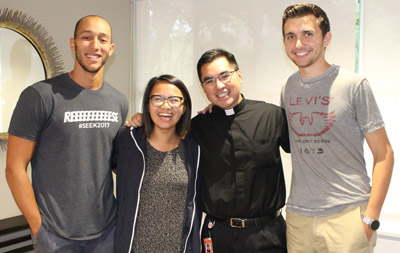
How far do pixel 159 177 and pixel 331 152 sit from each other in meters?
0.86

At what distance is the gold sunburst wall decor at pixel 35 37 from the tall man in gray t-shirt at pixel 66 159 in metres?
1.50

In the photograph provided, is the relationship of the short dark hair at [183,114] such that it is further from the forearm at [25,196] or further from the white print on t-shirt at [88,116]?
the forearm at [25,196]

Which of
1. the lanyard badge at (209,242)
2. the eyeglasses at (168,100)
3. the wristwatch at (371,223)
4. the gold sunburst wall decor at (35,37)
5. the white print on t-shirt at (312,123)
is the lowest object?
the lanyard badge at (209,242)

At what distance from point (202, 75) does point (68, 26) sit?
222 centimetres

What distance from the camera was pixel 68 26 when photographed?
3639 mm

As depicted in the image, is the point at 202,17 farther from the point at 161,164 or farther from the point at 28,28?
the point at 161,164

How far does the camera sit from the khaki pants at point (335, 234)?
1657mm

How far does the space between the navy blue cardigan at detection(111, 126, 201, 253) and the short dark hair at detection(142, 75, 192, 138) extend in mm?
47

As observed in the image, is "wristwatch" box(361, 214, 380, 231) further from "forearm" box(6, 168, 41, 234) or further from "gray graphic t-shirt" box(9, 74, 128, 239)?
"forearm" box(6, 168, 41, 234)

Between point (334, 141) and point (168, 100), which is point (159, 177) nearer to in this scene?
point (168, 100)

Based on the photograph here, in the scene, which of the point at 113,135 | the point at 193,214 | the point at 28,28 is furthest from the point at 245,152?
the point at 28,28

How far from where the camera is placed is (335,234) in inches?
65.9

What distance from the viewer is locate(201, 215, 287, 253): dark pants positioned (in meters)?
1.86

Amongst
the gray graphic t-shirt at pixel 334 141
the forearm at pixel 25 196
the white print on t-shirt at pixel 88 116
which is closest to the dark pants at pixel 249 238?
the gray graphic t-shirt at pixel 334 141
